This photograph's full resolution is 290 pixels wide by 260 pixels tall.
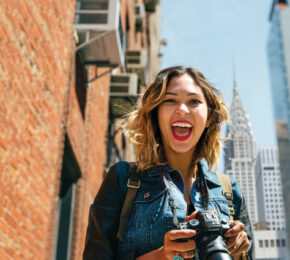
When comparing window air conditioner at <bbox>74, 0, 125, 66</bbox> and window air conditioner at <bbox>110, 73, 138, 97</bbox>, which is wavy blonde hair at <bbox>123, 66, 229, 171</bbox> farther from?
window air conditioner at <bbox>110, 73, 138, 97</bbox>

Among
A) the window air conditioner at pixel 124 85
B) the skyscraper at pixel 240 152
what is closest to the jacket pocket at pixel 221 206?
the skyscraper at pixel 240 152

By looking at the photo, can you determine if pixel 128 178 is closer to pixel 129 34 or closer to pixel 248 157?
pixel 248 157

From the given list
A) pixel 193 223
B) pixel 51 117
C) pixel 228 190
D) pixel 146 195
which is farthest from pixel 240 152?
pixel 51 117

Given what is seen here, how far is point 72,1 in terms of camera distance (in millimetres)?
7004

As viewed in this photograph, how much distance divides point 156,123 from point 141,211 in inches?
21.1

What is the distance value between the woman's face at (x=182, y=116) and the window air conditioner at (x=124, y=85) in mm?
8194

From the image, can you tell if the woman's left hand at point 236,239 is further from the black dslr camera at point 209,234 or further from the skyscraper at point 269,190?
the skyscraper at point 269,190

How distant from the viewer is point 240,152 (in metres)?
2.99

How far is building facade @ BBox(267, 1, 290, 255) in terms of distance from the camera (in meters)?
111

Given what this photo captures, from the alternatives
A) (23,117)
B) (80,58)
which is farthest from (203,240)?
(80,58)

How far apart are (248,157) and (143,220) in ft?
4.23

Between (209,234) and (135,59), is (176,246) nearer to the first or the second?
(209,234)

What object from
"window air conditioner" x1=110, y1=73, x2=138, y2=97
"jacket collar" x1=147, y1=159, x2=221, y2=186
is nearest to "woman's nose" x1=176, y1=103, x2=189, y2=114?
"jacket collar" x1=147, y1=159, x2=221, y2=186

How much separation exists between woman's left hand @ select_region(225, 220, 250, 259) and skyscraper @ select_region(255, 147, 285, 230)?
1.07 m
